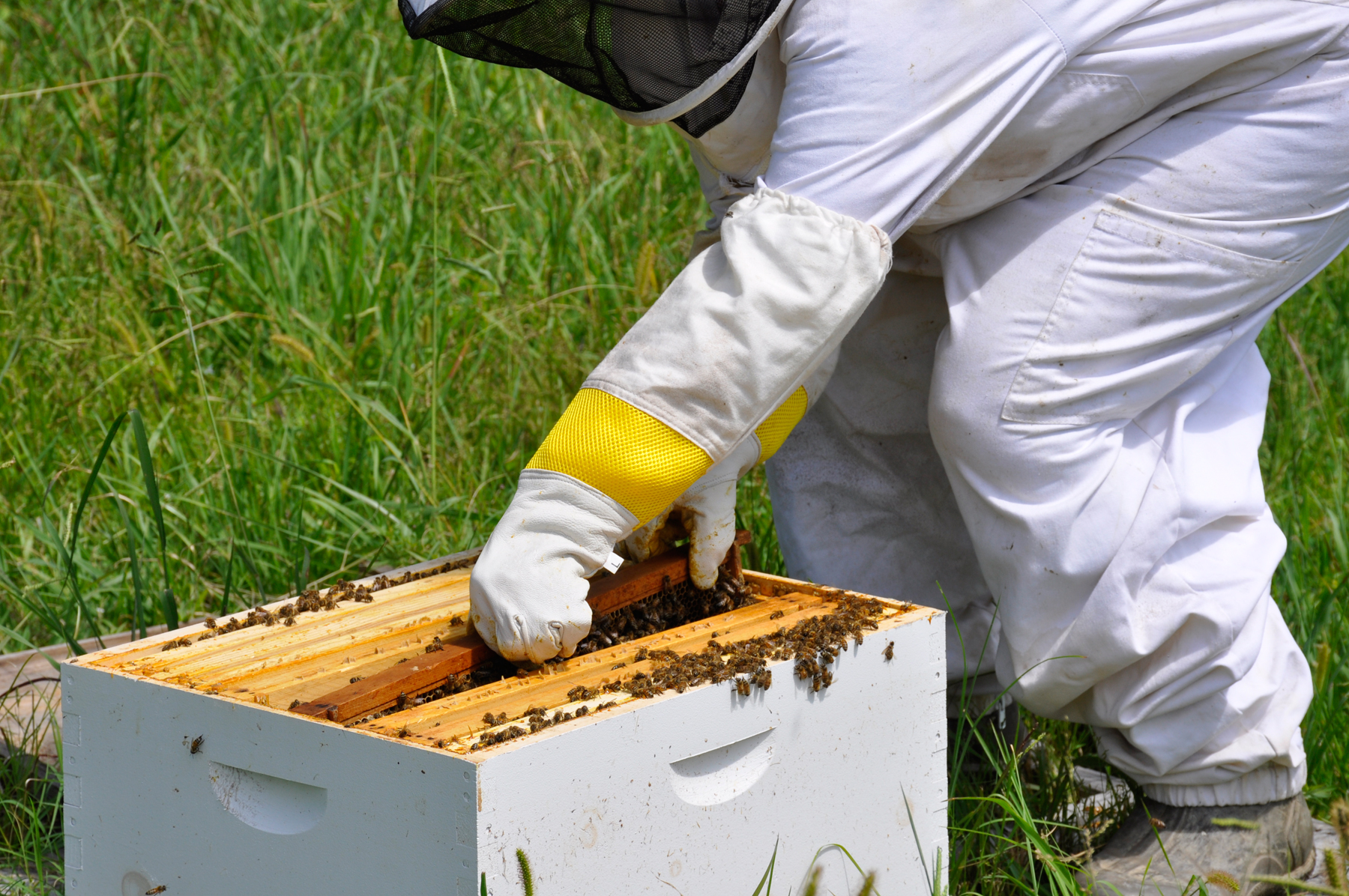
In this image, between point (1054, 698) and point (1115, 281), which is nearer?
point (1115, 281)

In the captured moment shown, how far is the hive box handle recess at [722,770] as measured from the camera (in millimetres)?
1638

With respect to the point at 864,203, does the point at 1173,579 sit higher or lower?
lower

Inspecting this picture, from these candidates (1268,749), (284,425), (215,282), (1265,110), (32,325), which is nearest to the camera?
(1265,110)

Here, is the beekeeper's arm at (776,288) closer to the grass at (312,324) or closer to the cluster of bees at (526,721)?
the cluster of bees at (526,721)

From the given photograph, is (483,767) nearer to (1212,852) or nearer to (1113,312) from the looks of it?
(1113,312)

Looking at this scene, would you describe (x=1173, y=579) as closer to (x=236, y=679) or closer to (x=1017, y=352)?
(x=1017, y=352)

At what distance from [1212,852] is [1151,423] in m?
0.73

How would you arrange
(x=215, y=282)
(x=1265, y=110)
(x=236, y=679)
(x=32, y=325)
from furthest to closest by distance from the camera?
1. (x=215, y=282)
2. (x=32, y=325)
3. (x=1265, y=110)
4. (x=236, y=679)

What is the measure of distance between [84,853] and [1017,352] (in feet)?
4.88

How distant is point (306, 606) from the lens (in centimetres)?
198

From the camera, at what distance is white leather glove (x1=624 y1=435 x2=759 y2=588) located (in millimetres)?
2002

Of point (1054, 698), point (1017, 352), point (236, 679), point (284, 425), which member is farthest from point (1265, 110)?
point (284, 425)

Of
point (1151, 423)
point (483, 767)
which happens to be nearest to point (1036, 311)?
point (1151, 423)

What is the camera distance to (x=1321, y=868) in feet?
7.76
